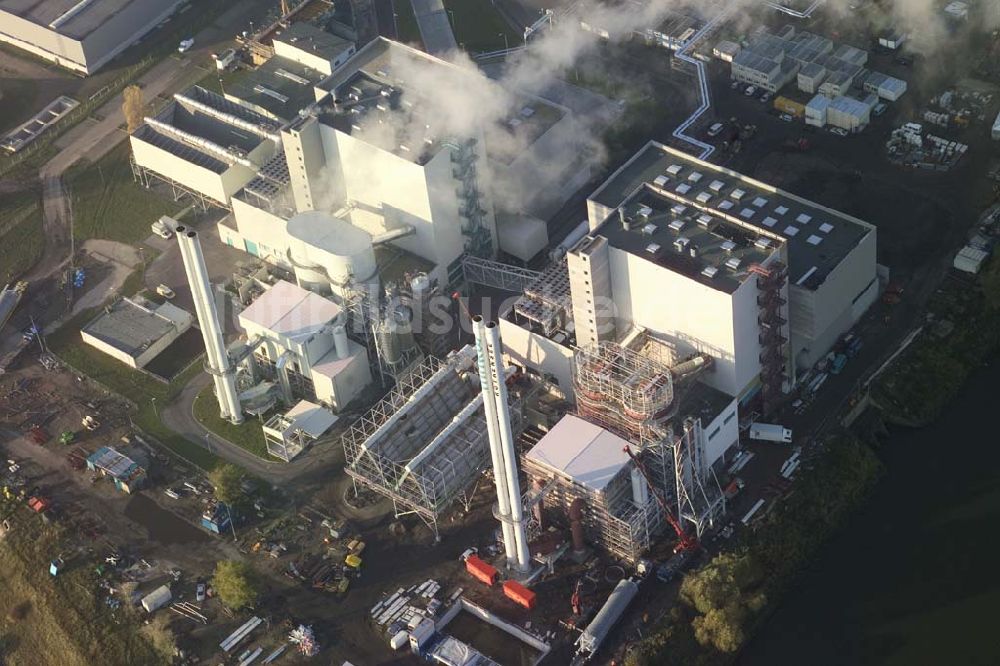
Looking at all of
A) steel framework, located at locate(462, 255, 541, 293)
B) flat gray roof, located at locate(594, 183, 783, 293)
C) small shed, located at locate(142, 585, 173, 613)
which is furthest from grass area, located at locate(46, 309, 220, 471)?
flat gray roof, located at locate(594, 183, 783, 293)

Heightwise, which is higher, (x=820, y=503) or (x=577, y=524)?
(x=577, y=524)

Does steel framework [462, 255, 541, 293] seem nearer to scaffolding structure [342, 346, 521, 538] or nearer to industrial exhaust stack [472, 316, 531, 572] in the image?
scaffolding structure [342, 346, 521, 538]

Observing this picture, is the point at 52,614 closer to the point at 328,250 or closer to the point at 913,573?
the point at 328,250

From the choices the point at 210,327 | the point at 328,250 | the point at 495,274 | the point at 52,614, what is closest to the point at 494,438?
the point at 210,327

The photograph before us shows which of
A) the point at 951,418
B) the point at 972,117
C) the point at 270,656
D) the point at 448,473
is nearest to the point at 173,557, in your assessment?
the point at 270,656

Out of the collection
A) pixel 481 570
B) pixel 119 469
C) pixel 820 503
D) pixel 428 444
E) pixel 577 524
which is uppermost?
pixel 428 444

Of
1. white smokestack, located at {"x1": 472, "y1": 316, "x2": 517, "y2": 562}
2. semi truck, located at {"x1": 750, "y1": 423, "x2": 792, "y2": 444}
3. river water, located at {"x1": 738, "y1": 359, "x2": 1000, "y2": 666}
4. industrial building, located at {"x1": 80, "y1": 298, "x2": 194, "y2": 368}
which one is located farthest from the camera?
industrial building, located at {"x1": 80, "y1": 298, "x2": 194, "y2": 368}

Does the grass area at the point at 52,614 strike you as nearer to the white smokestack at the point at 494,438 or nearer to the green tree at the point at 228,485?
the green tree at the point at 228,485
